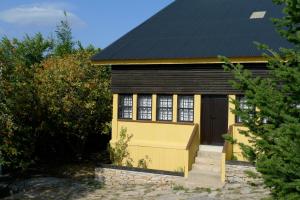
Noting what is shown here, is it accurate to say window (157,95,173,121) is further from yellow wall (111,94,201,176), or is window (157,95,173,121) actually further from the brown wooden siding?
the brown wooden siding

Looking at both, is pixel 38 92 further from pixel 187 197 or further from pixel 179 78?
pixel 187 197

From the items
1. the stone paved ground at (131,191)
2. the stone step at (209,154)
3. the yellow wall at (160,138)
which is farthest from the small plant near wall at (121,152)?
the stone step at (209,154)

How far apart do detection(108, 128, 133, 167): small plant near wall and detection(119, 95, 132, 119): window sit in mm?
714

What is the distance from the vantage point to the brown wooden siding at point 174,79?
1883 centimetres

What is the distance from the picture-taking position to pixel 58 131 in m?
22.4

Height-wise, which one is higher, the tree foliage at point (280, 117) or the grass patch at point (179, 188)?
the tree foliage at point (280, 117)

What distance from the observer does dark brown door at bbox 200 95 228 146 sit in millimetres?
19250

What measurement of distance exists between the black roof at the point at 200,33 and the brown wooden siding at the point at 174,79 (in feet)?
2.15

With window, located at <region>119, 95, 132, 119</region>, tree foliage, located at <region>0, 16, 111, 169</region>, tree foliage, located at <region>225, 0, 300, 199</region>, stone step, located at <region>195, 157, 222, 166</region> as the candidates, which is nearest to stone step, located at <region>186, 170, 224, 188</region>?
stone step, located at <region>195, 157, 222, 166</region>

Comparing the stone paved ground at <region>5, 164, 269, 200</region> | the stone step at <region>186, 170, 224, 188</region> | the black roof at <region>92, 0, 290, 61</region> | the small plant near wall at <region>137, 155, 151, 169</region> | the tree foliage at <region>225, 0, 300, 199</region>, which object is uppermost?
the black roof at <region>92, 0, 290, 61</region>

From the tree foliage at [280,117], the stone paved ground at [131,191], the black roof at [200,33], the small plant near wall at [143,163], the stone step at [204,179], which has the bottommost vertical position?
the stone paved ground at [131,191]

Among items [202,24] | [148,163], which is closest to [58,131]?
[148,163]

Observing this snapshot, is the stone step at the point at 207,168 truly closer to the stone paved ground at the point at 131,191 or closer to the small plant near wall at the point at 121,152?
the stone paved ground at the point at 131,191

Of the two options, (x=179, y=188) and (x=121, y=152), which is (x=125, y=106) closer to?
(x=121, y=152)
